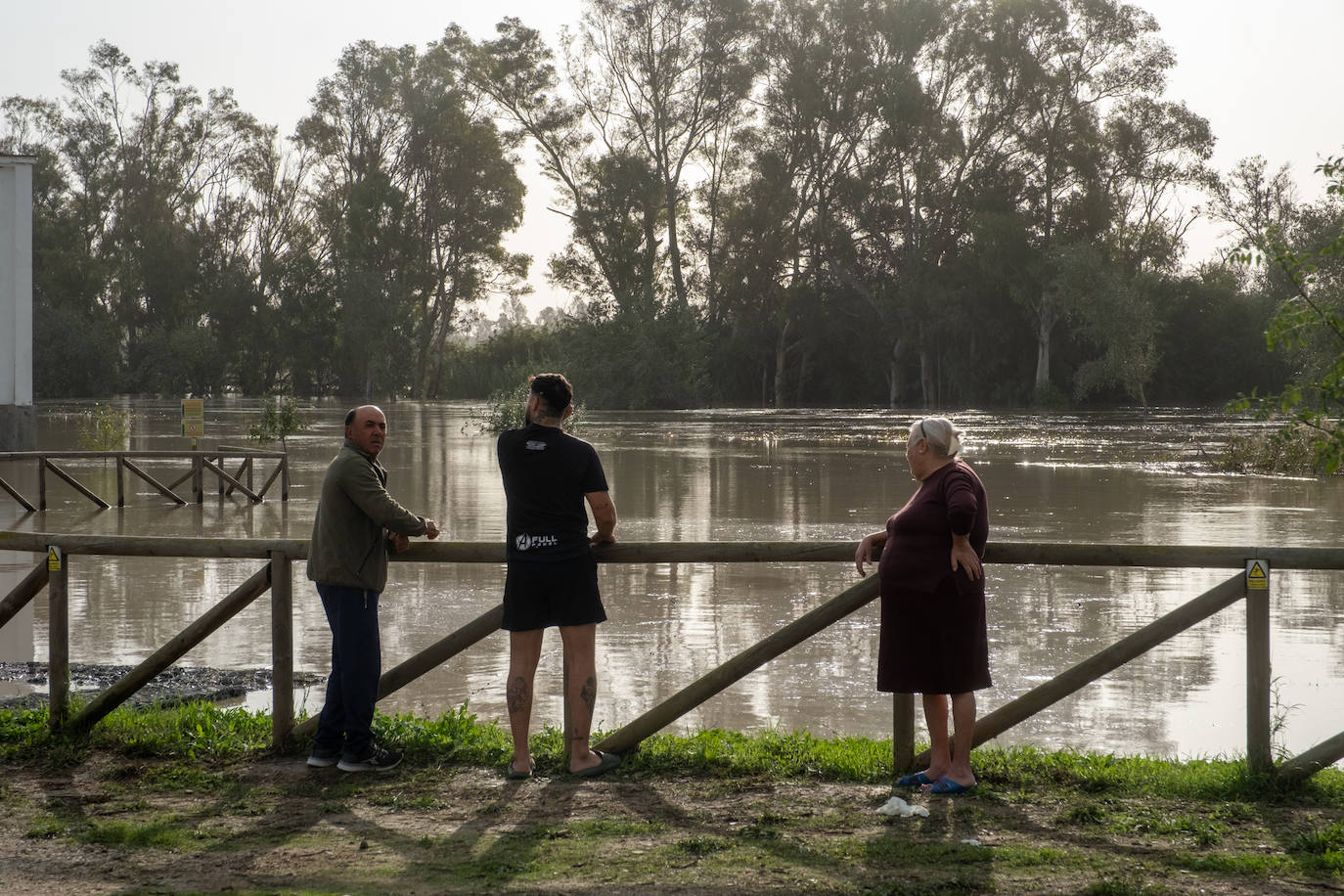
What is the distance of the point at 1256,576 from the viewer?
5.27 m

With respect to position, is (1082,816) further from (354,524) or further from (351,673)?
(354,524)

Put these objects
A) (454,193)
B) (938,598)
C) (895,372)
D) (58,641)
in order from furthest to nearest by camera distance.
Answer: (454,193)
(895,372)
(58,641)
(938,598)

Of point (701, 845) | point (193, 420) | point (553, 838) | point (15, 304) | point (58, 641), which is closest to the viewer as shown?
point (701, 845)

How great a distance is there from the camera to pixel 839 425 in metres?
48.0

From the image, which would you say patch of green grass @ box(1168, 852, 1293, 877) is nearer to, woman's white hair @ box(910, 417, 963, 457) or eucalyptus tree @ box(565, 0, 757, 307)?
woman's white hair @ box(910, 417, 963, 457)

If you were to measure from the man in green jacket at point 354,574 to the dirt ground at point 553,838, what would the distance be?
145 millimetres

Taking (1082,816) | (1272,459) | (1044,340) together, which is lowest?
(1082,816)

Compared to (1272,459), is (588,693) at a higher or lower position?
lower

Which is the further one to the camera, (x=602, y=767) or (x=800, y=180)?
(x=800, y=180)

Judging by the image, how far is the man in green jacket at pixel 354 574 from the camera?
18.5ft

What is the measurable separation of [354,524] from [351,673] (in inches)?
24.7

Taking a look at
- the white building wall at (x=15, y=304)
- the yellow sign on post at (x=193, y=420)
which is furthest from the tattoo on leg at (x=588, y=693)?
the white building wall at (x=15, y=304)

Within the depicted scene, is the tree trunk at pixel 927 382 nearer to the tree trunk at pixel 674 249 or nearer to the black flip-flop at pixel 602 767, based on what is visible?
the tree trunk at pixel 674 249

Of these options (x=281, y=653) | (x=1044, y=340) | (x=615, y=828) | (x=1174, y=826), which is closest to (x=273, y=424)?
(x=281, y=653)
